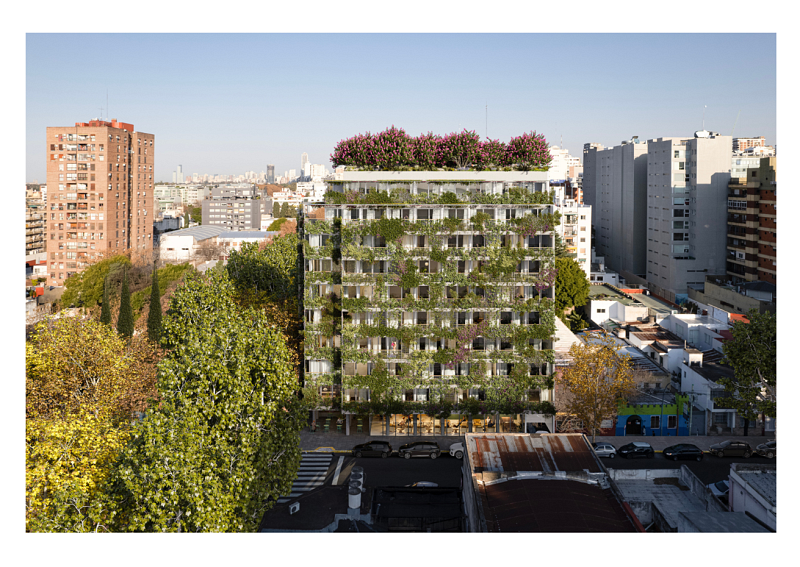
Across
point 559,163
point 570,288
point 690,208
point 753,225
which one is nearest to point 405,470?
point 570,288

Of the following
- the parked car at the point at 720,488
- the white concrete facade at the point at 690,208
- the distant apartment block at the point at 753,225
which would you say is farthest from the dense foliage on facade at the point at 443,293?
the white concrete facade at the point at 690,208

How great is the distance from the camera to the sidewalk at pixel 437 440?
35656 millimetres

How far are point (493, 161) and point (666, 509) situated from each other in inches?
763

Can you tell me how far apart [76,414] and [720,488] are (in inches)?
1081

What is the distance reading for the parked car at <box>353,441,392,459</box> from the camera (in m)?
34.2

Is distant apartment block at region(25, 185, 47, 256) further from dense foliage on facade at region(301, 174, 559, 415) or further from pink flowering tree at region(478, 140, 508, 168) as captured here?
pink flowering tree at region(478, 140, 508, 168)

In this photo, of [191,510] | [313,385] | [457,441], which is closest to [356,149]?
[313,385]

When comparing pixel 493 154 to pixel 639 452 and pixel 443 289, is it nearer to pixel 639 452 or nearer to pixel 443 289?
pixel 443 289

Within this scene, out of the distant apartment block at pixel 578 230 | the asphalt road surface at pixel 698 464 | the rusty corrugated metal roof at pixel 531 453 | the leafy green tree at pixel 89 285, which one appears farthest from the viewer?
the distant apartment block at pixel 578 230

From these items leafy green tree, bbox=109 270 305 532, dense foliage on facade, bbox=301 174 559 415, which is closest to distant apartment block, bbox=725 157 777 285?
dense foliage on facade, bbox=301 174 559 415

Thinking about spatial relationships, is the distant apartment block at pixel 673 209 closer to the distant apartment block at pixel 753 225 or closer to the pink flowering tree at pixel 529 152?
the distant apartment block at pixel 753 225

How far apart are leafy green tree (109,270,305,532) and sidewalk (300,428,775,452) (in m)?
11.1

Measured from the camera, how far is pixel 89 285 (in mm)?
65312

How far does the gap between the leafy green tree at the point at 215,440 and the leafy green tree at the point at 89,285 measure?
4387 cm
